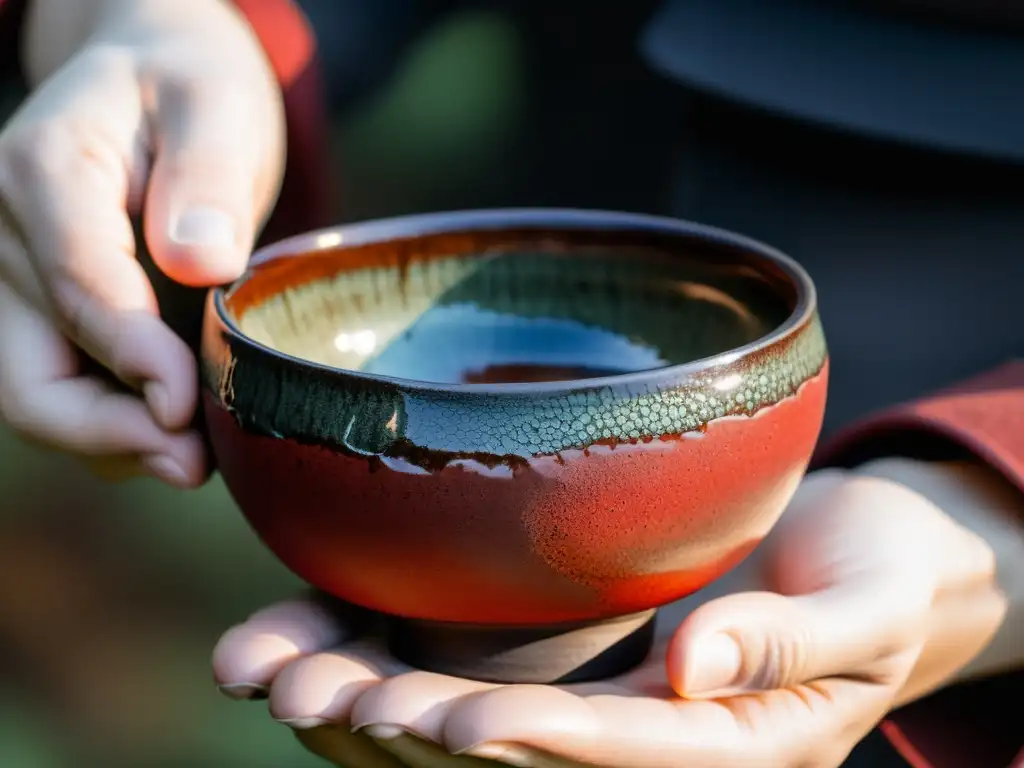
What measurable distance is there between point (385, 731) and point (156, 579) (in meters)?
0.87

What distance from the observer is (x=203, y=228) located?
20.6 inches

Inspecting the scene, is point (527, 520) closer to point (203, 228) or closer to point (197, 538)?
point (203, 228)

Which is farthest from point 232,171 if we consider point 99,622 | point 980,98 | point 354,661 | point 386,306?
point 99,622

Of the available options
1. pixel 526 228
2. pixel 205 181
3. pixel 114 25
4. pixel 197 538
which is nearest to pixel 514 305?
pixel 526 228

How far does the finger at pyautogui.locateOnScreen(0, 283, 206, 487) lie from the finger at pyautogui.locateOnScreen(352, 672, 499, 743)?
0.47 ft

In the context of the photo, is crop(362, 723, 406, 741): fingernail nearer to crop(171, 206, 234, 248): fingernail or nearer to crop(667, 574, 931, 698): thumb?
crop(667, 574, 931, 698): thumb

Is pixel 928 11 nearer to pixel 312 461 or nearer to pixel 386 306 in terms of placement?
pixel 386 306

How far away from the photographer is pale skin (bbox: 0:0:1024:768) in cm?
46

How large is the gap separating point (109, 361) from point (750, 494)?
0.28 metres

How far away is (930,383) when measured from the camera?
2.45ft

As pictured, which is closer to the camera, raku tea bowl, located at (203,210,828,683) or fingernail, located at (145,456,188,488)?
raku tea bowl, located at (203,210,828,683)

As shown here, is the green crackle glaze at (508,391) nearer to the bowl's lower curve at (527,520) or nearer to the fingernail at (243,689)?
the bowl's lower curve at (527,520)

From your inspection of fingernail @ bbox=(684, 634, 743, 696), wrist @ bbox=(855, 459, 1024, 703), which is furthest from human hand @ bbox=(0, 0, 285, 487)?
wrist @ bbox=(855, 459, 1024, 703)

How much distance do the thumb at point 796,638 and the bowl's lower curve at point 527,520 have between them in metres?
0.02
